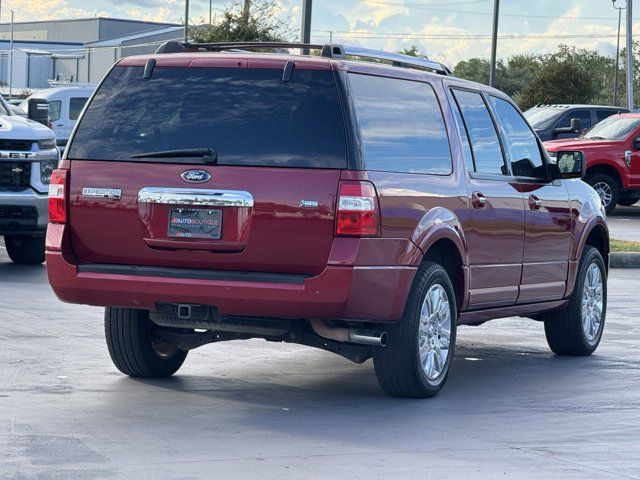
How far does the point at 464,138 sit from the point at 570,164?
1529 mm

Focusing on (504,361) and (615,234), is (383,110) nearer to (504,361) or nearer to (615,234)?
(504,361)

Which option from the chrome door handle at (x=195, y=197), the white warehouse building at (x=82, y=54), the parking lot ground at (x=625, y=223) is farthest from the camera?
the white warehouse building at (x=82, y=54)

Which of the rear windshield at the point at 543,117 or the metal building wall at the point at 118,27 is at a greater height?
the metal building wall at the point at 118,27

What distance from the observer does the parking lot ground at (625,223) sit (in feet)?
73.3

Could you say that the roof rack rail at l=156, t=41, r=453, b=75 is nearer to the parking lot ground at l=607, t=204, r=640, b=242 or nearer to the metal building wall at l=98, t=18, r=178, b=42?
the parking lot ground at l=607, t=204, r=640, b=242

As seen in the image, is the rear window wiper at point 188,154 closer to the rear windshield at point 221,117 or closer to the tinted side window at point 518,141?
the rear windshield at point 221,117

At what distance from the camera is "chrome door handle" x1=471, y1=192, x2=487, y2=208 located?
8648 mm

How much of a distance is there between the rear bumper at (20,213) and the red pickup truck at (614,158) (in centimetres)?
1287

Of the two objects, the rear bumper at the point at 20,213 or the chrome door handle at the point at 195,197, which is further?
the rear bumper at the point at 20,213

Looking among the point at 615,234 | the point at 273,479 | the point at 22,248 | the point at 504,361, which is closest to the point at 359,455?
the point at 273,479

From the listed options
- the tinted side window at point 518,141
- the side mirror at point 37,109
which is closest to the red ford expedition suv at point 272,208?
the tinted side window at point 518,141

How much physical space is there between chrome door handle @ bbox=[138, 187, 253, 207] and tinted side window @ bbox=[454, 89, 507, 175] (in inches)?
77.3

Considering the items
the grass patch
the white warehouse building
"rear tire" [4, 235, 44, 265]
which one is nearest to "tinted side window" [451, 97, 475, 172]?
"rear tire" [4, 235, 44, 265]

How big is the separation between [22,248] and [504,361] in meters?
7.72
